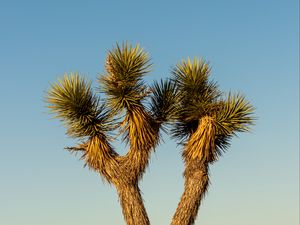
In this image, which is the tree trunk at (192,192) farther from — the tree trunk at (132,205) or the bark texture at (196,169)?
the tree trunk at (132,205)

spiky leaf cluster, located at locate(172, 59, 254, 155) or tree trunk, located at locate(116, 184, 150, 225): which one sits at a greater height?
spiky leaf cluster, located at locate(172, 59, 254, 155)

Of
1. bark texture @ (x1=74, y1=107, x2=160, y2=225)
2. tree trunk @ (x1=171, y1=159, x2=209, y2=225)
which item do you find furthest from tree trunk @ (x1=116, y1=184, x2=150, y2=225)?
tree trunk @ (x1=171, y1=159, x2=209, y2=225)

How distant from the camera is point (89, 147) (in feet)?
60.7

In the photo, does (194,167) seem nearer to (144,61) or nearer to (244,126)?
(244,126)

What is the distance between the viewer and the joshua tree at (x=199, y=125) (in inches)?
729

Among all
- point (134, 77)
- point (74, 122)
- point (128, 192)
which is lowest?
point (128, 192)

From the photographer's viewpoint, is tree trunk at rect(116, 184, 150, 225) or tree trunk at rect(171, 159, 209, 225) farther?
tree trunk at rect(171, 159, 209, 225)

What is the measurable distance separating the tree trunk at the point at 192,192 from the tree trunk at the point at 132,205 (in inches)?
38.2

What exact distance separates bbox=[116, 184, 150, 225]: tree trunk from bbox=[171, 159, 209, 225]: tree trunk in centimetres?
97

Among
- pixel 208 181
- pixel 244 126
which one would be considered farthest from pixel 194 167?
pixel 244 126

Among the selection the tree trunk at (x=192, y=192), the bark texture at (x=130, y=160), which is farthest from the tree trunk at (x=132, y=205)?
the tree trunk at (x=192, y=192)

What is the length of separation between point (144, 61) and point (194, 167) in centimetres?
325

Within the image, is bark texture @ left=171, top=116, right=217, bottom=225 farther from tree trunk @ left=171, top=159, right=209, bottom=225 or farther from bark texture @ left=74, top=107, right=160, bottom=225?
bark texture @ left=74, top=107, right=160, bottom=225

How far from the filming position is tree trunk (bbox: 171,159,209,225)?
60.2 feet
